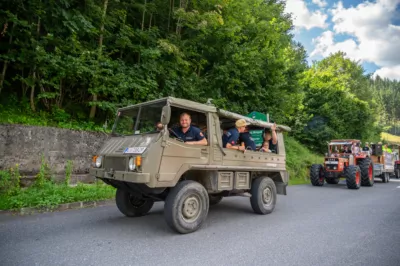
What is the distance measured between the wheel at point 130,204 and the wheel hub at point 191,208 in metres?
1.62

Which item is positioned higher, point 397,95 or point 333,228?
point 397,95

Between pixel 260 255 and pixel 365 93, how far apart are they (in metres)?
42.9

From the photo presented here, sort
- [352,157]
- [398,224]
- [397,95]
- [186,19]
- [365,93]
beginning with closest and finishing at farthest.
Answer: [398,224], [186,19], [352,157], [365,93], [397,95]

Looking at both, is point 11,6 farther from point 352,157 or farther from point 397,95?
point 397,95

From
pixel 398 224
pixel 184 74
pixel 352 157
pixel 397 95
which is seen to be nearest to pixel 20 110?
pixel 184 74

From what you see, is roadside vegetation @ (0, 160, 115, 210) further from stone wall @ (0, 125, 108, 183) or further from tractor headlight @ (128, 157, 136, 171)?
tractor headlight @ (128, 157, 136, 171)

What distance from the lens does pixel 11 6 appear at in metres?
8.07

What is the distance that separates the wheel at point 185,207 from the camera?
441 centimetres

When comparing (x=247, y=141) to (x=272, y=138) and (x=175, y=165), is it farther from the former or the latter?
(x=175, y=165)

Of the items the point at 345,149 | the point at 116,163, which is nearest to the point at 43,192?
the point at 116,163

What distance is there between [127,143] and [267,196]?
3.79 meters

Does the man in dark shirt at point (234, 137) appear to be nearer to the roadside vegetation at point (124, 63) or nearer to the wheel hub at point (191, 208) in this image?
the wheel hub at point (191, 208)

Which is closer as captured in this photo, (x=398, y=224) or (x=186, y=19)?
(x=398, y=224)

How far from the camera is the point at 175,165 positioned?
15.1ft
